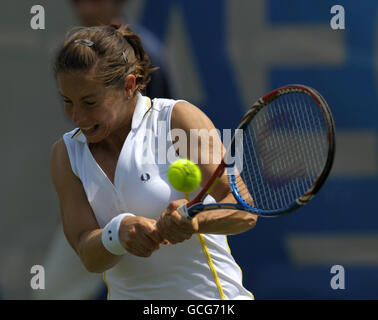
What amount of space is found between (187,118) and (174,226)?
36 cm

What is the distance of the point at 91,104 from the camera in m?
2.20

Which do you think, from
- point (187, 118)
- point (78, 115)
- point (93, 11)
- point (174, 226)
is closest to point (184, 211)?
point (174, 226)

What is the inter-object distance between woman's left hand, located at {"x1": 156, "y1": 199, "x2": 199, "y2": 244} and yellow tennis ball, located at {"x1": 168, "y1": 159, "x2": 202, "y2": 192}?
2.4 inches

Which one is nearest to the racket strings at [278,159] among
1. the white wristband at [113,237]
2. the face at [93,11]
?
the white wristband at [113,237]

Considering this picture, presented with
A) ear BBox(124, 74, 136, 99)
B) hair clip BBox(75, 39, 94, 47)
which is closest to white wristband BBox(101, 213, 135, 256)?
ear BBox(124, 74, 136, 99)

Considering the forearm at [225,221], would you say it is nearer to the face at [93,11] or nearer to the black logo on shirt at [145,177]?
the black logo on shirt at [145,177]

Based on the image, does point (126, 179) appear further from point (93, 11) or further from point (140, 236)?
point (93, 11)

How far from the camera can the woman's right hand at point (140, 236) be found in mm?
2072

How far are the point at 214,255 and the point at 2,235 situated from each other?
2388mm

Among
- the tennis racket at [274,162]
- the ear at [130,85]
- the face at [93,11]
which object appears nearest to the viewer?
the tennis racket at [274,162]

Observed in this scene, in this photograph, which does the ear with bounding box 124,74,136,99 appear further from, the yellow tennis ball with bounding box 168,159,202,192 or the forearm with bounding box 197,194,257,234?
the forearm with bounding box 197,194,257,234

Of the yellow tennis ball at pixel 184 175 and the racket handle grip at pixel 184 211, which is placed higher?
the yellow tennis ball at pixel 184 175

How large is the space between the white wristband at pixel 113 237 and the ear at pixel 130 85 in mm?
390

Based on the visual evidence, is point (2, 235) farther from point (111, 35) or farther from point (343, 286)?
point (111, 35)
